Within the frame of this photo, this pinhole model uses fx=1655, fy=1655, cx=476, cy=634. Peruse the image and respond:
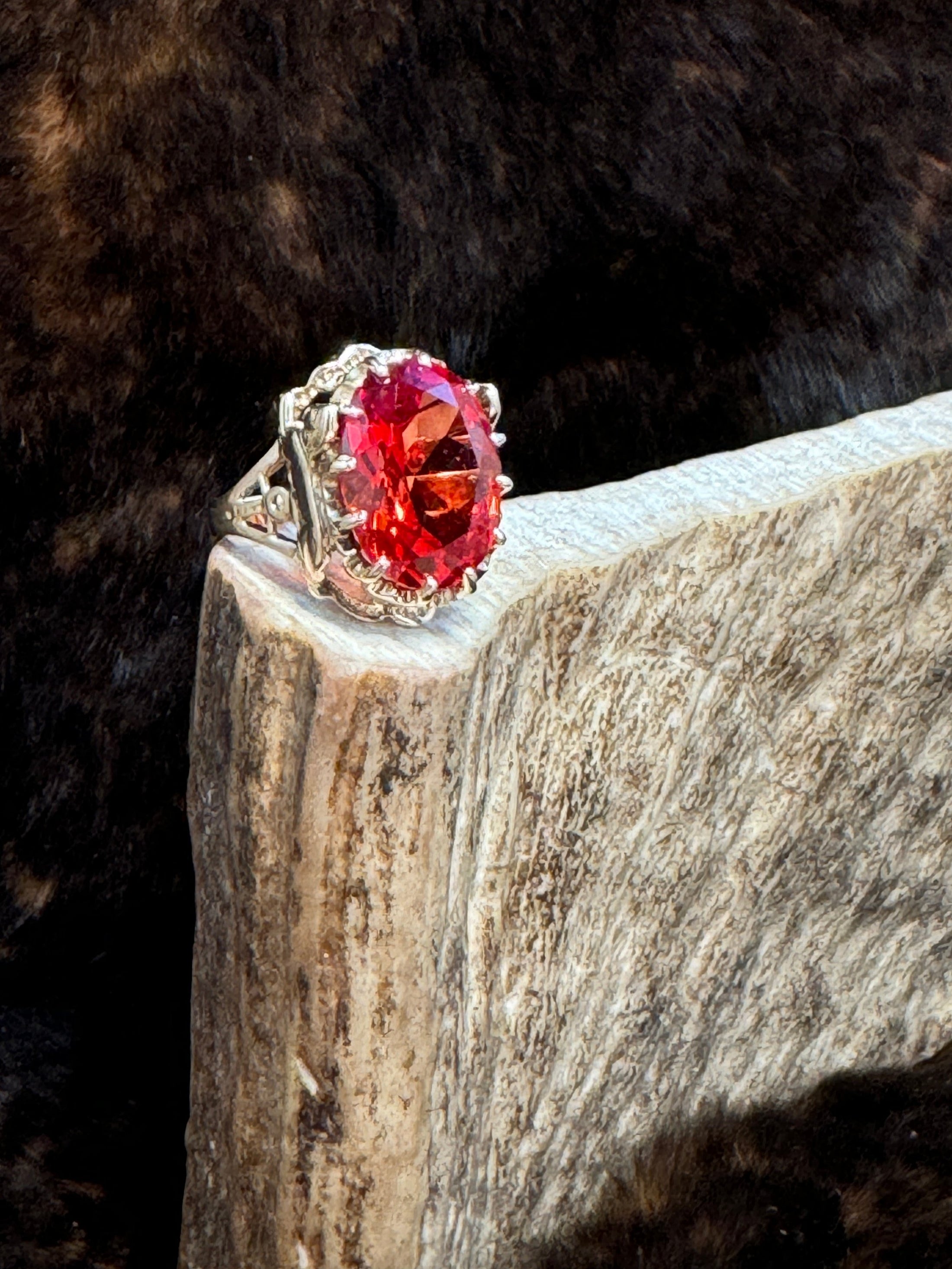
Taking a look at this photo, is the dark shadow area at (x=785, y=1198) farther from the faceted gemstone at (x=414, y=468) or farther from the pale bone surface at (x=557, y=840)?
the faceted gemstone at (x=414, y=468)

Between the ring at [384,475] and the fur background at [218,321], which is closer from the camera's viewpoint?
the ring at [384,475]

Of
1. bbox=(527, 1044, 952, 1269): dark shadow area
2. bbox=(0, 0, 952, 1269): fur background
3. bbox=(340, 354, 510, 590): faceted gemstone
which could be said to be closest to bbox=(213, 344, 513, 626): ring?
bbox=(340, 354, 510, 590): faceted gemstone

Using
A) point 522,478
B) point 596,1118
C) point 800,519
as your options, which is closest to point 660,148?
point 522,478

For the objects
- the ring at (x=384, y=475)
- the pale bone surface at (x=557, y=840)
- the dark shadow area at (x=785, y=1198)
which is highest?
the ring at (x=384, y=475)

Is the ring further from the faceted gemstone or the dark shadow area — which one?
the dark shadow area

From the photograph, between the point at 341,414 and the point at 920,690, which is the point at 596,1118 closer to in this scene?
the point at 920,690

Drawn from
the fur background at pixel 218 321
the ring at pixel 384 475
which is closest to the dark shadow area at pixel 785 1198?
the fur background at pixel 218 321
